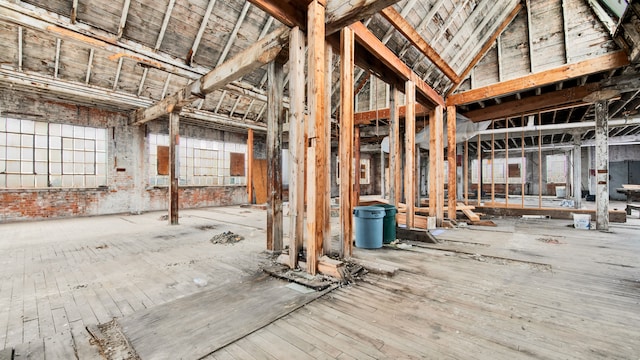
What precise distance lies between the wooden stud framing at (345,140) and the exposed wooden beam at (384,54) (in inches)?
13.4

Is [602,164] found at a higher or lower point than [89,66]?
lower

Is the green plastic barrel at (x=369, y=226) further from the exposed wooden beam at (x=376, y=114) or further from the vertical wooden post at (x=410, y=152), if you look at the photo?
the exposed wooden beam at (x=376, y=114)

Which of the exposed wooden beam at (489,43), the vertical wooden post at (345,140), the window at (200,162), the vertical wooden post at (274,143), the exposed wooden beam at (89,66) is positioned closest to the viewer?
the vertical wooden post at (345,140)

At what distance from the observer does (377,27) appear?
492 cm

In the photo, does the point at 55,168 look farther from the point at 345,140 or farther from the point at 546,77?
the point at 546,77

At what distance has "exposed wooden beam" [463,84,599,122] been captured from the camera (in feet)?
20.2

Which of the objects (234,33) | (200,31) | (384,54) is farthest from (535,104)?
(200,31)

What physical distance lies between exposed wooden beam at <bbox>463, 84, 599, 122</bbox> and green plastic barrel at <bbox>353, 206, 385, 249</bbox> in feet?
19.4

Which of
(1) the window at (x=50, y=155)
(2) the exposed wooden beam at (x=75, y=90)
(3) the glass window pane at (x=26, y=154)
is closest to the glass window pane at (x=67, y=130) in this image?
(1) the window at (x=50, y=155)

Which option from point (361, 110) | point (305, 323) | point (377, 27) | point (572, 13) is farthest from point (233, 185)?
point (572, 13)

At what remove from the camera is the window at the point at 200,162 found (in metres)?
9.31

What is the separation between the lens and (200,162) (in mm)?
10461

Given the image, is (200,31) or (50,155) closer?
(200,31)

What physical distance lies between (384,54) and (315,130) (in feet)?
7.68
